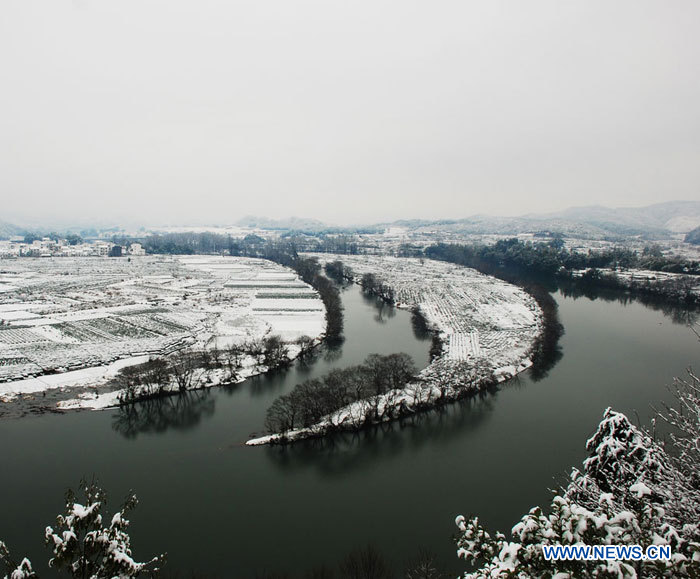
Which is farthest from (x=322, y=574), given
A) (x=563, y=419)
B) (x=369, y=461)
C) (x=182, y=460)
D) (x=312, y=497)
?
(x=563, y=419)

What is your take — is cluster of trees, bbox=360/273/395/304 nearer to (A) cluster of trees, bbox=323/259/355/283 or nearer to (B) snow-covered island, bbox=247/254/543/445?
(B) snow-covered island, bbox=247/254/543/445

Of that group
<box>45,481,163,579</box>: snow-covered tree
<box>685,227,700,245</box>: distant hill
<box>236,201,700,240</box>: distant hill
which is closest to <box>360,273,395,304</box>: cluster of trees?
<box>45,481,163,579</box>: snow-covered tree

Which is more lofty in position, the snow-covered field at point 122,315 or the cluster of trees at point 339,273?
the cluster of trees at point 339,273

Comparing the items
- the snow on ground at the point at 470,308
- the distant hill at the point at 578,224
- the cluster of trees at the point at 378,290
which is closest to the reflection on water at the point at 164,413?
the snow on ground at the point at 470,308

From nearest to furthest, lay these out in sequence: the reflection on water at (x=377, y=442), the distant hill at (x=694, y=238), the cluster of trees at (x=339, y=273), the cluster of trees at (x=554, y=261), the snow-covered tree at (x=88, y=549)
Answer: the snow-covered tree at (x=88, y=549) → the reflection on water at (x=377, y=442) → the cluster of trees at (x=339, y=273) → the cluster of trees at (x=554, y=261) → the distant hill at (x=694, y=238)

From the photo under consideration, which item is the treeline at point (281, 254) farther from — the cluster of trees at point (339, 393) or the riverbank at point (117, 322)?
the cluster of trees at point (339, 393)

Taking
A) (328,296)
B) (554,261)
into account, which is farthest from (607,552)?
(554,261)
